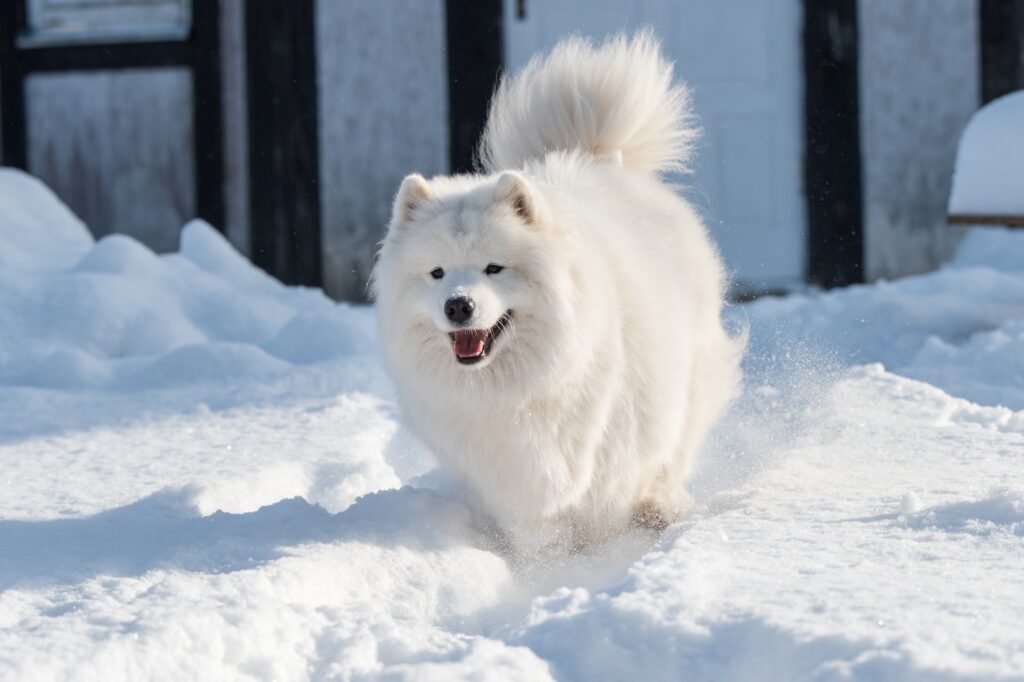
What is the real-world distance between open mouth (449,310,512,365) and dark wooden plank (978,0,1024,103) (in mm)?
5698

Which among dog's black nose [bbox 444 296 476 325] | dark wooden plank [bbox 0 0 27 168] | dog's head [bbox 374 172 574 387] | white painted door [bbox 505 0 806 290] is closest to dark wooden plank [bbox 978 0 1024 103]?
white painted door [bbox 505 0 806 290]

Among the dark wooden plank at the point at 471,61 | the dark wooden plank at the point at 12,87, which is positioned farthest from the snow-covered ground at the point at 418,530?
the dark wooden plank at the point at 12,87

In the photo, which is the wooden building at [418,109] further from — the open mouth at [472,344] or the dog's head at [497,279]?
the open mouth at [472,344]

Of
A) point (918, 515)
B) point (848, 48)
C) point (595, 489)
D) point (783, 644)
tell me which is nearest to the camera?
point (783, 644)

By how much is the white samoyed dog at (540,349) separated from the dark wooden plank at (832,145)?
4.40 metres

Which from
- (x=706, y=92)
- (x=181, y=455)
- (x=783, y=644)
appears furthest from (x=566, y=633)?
(x=706, y=92)

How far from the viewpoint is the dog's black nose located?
2688mm

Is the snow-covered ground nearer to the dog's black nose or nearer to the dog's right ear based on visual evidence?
the dog's black nose

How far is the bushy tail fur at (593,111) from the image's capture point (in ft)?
12.7

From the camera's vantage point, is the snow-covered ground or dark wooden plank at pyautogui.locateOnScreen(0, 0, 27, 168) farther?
dark wooden plank at pyautogui.locateOnScreen(0, 0, 27, 168)

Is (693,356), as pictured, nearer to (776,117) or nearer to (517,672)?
(517,672)

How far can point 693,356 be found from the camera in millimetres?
3578

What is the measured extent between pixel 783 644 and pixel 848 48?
6.15m

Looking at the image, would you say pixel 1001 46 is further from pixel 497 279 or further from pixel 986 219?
pixel 497 279
